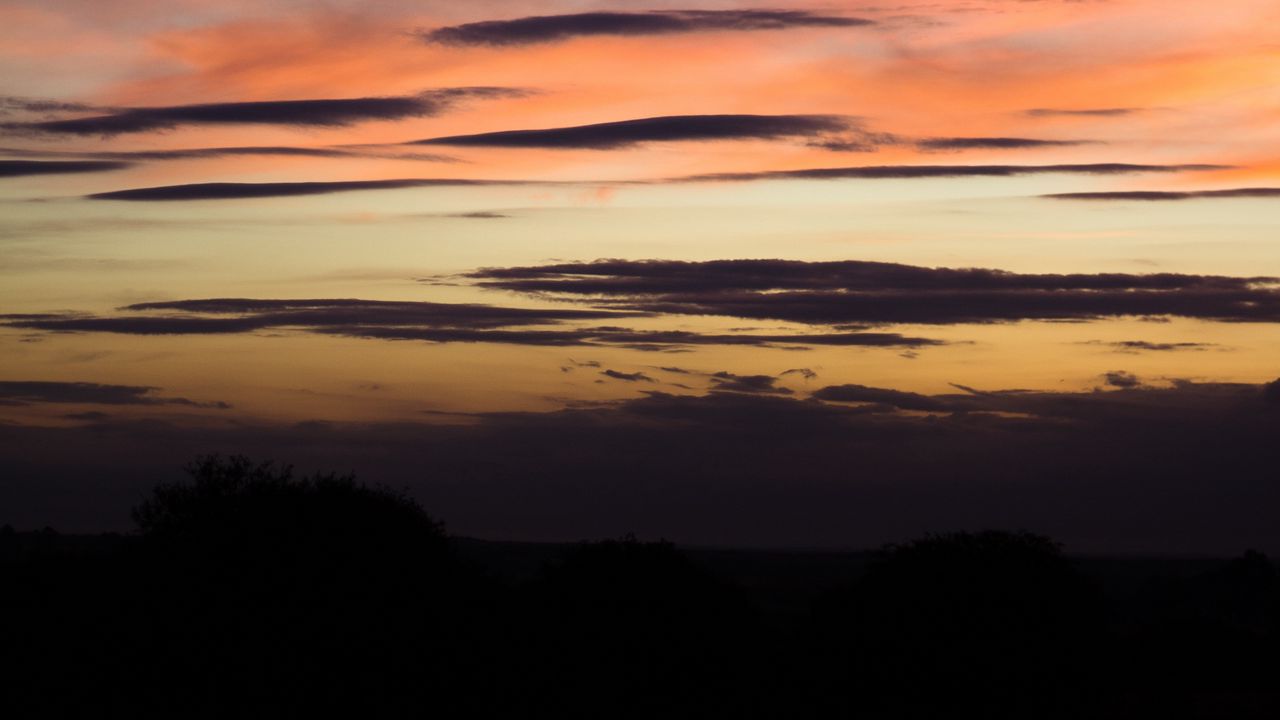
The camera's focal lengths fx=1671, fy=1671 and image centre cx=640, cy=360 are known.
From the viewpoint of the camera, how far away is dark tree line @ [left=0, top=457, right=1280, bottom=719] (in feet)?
159

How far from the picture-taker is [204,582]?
2093 inches

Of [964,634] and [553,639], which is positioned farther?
[553,639]

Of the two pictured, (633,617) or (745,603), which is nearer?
(633,617)

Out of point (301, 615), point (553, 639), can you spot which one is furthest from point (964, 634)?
point (301, 615)

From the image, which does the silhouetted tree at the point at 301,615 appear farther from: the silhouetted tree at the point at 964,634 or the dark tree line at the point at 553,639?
the silhouetted tree at the point at 964,634

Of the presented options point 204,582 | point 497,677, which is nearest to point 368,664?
point 497,677

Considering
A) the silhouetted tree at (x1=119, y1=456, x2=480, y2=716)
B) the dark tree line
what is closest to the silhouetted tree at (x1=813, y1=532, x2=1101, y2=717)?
the dark tree line

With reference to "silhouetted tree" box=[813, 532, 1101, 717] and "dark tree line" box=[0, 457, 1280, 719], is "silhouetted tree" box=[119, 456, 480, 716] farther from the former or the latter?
A: "silhouetted tree" box=[813, 532, 1101, 717]

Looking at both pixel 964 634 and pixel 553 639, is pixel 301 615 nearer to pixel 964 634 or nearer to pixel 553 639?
pixel 553 639

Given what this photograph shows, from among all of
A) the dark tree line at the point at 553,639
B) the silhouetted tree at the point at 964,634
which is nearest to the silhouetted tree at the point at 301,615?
the dark tree line at the point at 553,639

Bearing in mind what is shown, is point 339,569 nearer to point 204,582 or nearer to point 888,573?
point 204,582

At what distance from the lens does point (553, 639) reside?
52.8 metres

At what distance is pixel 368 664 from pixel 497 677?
12.6 ft

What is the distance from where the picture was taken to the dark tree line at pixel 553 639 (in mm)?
48312
